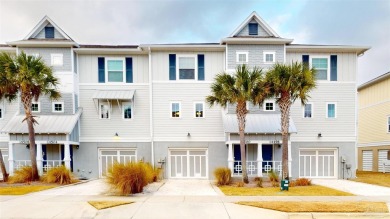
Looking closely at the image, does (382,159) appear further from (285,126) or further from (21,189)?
(21,189)

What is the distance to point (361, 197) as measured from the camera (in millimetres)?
11516

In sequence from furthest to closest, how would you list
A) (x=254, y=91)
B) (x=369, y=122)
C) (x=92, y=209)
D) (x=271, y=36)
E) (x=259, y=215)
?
1. (x=369, y=122)
2. (x=271, y=36)
3. (x=254, y=91)
4. (x=92, y=209)
5. (x=259, y=215)

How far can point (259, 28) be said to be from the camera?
18766mm

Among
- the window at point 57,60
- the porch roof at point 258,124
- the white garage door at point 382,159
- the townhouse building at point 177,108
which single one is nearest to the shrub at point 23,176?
the townhouse building at point 177,108

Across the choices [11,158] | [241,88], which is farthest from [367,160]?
→ [11,158]

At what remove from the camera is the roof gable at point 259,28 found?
1848cm

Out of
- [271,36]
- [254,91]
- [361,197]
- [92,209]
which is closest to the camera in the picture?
[92,209]

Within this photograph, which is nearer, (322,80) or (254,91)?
(254,91)

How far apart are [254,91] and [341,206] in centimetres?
734

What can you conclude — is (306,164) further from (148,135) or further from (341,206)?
(148,135)

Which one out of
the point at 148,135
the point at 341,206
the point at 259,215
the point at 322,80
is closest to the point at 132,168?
the point at 259,215

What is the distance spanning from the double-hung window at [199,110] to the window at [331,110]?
31.4 feet

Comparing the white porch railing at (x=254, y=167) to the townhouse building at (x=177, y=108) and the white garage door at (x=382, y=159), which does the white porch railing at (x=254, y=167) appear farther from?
the white garage door at (x=382, y=159)

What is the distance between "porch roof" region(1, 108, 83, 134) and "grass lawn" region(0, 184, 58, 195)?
4.33 metres
